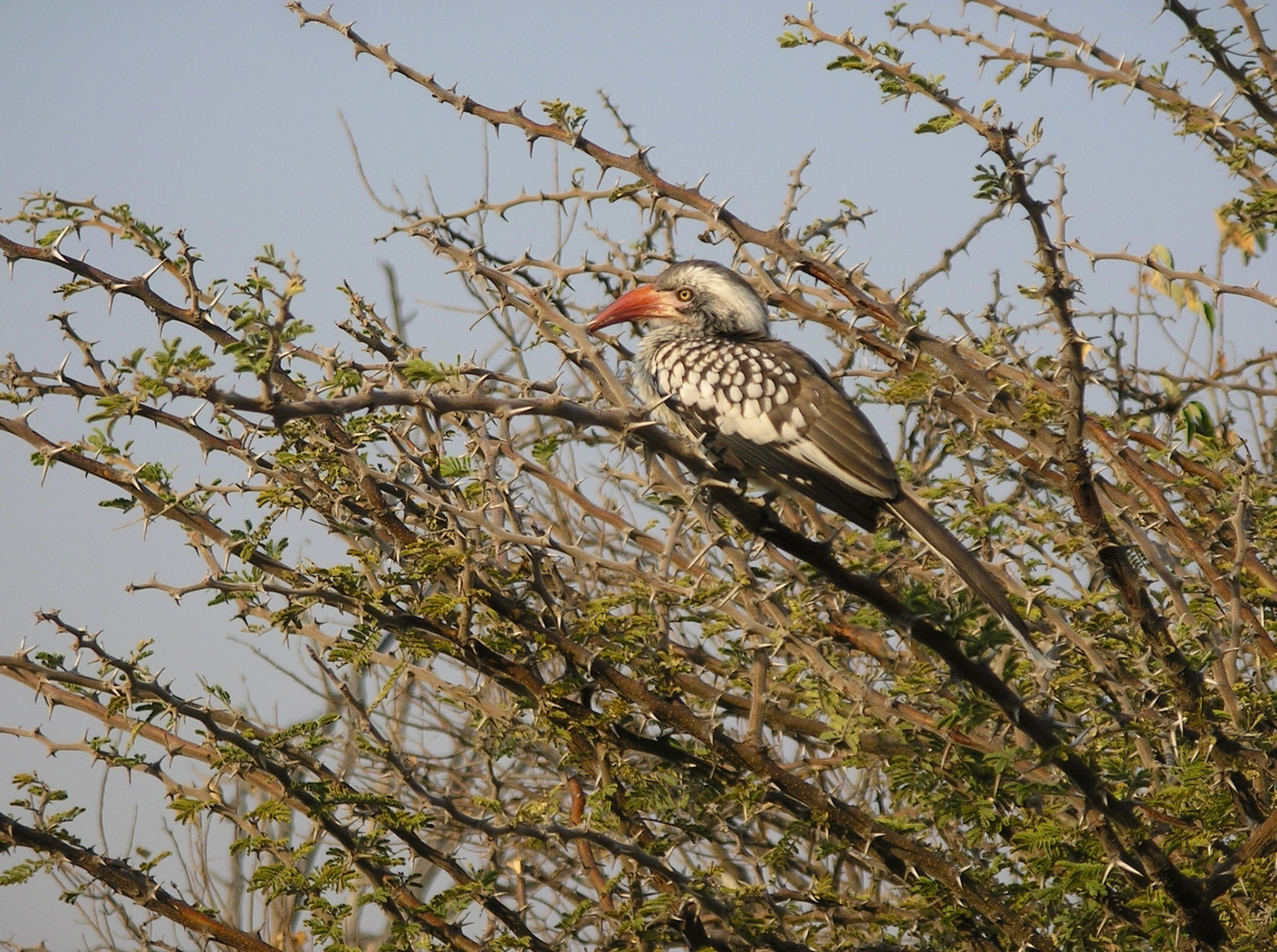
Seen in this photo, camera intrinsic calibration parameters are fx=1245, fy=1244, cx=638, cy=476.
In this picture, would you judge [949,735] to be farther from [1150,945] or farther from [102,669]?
[102,669]

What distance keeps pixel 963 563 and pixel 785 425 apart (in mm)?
734

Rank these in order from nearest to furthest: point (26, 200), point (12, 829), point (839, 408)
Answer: point (12, 829) < point (26, 200) < point (839, 408)

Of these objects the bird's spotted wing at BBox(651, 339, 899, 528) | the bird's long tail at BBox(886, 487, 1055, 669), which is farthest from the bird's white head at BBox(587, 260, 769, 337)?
the bird's long tail at BBox(886, 487, 1055, 669)

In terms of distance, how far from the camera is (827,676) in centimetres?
321

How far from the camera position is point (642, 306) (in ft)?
15.0

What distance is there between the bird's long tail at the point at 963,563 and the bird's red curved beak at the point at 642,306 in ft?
4.83

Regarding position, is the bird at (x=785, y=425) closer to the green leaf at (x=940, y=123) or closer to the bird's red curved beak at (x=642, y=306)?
the bird's red curved beak at (x=642, y=306)

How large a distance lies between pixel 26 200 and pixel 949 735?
8.94 ft

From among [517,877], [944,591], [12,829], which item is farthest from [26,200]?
[944,591]

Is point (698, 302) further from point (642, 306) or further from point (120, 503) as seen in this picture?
point (120, 503)

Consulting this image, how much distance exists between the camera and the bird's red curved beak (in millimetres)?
4555

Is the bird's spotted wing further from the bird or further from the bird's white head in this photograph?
the bird's white head

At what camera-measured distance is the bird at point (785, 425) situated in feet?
10.8

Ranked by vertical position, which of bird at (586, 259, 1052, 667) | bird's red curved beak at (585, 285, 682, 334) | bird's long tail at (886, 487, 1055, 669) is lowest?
bird's long tail at (886, 487, 1055, 669)
